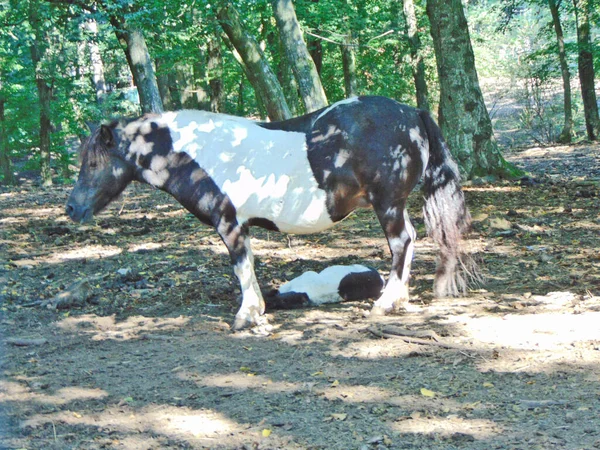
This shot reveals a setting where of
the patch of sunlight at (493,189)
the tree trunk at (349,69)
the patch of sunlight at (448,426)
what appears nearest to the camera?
the patch of sunlight at (448,426)

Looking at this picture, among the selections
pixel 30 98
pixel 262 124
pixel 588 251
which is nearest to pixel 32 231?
pixel 262 124

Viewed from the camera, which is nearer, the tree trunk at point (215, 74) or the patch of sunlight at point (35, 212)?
the patch of sunlight at point (35, 212)

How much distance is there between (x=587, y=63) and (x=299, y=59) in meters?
13.3

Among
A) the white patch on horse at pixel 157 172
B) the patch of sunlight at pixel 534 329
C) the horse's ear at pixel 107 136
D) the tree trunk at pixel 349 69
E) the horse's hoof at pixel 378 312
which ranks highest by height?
the tree trunk at pixel 349 69

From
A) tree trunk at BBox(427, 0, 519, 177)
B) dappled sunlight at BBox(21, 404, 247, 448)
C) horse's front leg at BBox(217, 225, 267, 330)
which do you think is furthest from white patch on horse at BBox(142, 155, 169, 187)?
tree trunk at BBox(427, 0, 519, 177)

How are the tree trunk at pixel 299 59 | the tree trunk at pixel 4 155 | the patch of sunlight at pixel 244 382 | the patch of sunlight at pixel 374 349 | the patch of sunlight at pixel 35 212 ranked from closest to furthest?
the patch of sunlight at pixel 244 382 < the patch of sunlight at pixel 374 349 < the tree trunk at pixel 299 59 < the patch of sunlight at pixel 35 212 < the tree trunk at pixel 4 155

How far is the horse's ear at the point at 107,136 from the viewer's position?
6137mm

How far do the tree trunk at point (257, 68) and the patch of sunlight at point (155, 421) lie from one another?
8.92 m

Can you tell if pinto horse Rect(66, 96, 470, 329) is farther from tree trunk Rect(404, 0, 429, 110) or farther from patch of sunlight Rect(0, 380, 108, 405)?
tree trunk Rect(404, 0, 429, 110)

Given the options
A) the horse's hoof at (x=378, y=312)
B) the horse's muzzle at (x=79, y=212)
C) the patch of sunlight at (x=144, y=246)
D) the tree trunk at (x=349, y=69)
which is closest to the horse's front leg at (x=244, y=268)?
the horse's hoof at (x=378, y=312)

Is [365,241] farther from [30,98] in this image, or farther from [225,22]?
[30,98]

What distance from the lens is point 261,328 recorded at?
5.78 metres

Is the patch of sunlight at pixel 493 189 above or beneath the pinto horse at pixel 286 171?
beneath

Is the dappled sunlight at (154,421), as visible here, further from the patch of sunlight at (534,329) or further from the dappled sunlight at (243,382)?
the patch of sunlight at (534,329)
